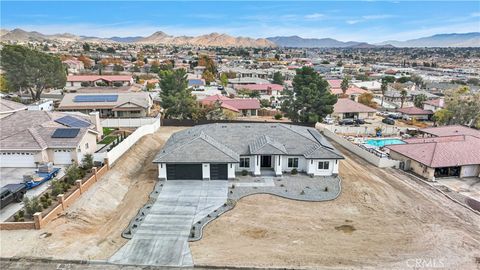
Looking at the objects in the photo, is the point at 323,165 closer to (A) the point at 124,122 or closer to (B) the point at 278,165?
(B) the point at 278,165

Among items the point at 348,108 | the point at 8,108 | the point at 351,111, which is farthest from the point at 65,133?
the point at 348,108

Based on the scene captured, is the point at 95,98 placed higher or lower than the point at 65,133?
higher

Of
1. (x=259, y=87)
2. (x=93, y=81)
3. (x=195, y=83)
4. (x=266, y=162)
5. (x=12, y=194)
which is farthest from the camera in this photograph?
(x=195, y=83)

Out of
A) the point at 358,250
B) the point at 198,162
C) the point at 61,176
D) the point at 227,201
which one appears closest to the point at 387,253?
the point at 358,250

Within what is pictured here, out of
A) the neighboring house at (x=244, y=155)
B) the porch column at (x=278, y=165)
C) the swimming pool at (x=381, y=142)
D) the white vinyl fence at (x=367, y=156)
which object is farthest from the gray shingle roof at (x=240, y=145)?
the swimming pool at (x=381, y=142)

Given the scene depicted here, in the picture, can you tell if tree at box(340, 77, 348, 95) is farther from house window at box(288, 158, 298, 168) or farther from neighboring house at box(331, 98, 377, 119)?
house window at box(288, 158, 298, 168)

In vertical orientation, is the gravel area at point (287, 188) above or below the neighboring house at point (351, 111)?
below

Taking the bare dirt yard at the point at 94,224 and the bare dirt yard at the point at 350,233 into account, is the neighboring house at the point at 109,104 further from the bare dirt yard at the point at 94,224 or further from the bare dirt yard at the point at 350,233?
the bare dirt yard at the point at 350,233

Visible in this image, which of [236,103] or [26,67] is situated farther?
[236,103]
